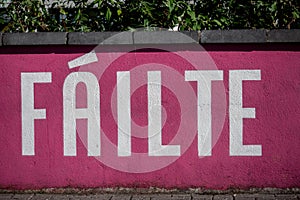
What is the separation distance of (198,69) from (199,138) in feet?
2.52

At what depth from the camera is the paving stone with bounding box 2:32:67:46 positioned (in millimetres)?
6051

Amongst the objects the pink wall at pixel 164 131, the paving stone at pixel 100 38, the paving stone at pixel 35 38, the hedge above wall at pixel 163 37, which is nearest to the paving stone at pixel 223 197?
the pink wall at pixel 164 131

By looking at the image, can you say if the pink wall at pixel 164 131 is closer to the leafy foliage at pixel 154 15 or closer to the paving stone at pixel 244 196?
the paving stone at pixel 244 196

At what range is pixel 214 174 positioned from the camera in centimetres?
608

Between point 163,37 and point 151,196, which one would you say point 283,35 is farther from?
point 151,196

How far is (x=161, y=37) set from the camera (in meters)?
5.95

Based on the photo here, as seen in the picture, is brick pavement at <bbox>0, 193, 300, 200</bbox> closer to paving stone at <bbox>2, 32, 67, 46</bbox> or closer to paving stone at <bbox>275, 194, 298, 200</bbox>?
paving stone at <bbox>275, 194, 298, 200</bbox>

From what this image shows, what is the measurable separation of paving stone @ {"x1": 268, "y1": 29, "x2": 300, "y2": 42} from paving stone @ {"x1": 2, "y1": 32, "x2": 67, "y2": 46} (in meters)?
2.26

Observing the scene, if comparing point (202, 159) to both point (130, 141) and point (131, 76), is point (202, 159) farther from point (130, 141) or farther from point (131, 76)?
point (131, 76)

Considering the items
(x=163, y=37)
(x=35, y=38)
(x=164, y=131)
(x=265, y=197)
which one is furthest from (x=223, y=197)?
(x=35, y=38)

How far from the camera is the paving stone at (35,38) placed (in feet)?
19.9

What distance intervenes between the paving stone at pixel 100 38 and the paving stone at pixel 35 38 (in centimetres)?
11

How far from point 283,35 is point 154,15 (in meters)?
1.56

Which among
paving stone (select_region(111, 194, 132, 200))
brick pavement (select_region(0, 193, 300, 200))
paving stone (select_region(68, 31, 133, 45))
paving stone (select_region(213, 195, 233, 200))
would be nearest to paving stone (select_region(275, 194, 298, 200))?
brick pavement (select_region(0, 193, 300, 200))
